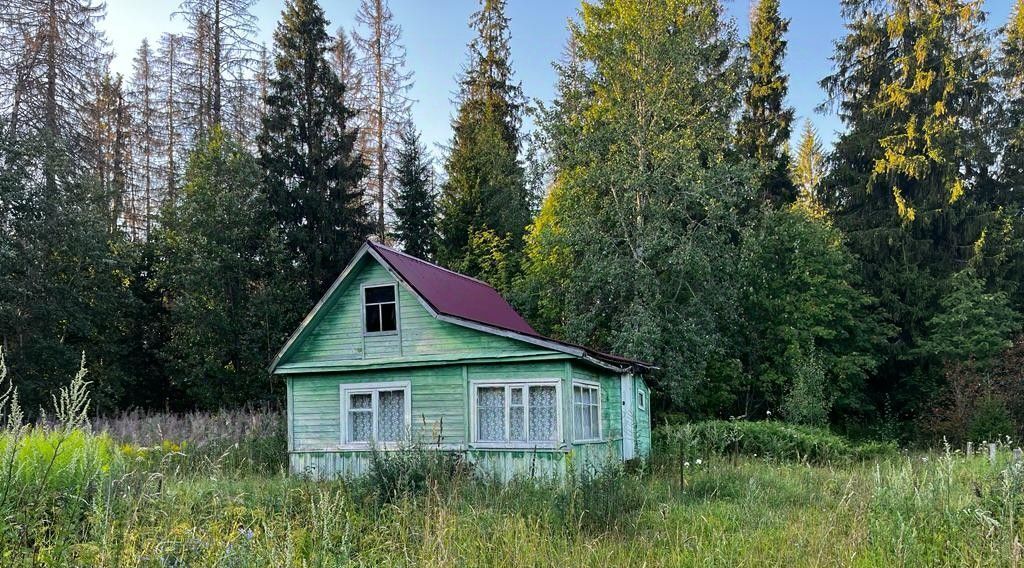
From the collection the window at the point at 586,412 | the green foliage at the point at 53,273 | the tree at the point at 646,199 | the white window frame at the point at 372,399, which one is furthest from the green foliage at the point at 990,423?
the green foliage at the point at 53,273

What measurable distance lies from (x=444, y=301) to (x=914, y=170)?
2036cm

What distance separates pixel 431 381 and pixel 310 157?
16.6 m

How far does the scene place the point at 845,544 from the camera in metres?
5.19

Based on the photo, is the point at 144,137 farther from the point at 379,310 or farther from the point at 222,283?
the point at 379,310

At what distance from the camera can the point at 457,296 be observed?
15234 mm

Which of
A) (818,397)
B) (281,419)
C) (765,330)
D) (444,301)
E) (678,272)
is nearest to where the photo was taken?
(444,301)

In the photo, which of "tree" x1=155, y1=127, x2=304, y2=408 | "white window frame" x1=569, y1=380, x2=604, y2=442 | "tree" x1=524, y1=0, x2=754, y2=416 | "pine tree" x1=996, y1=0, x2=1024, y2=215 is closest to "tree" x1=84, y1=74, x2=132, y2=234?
"tree" x1=155, y1=127, x2=304, y2=408

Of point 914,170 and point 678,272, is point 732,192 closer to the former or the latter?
point 678,272

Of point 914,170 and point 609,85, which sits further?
point 914,170

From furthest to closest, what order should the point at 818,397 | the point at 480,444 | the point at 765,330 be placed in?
the point at 765,330 → the point at 818,397 → the point at 480,444

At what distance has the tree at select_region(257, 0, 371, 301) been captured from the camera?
2636cm

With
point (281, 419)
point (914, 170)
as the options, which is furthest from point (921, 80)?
point (281, 419)

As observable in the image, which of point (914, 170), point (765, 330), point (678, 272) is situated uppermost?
point (914, 170)

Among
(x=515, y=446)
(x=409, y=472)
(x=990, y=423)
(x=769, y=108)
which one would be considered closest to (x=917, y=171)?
(x=769, y=108)
